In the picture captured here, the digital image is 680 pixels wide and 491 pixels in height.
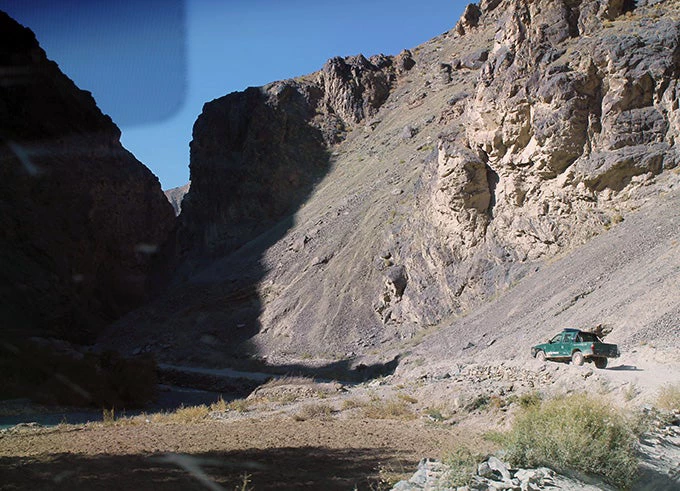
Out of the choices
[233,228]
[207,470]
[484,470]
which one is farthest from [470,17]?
[484,470]

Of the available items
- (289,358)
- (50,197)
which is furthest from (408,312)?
(50,197)

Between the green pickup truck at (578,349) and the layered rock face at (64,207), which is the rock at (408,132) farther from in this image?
the green pickup truck at (578,349)

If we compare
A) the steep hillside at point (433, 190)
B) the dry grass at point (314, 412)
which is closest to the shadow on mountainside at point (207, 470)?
the dry grass at point (314, 412)

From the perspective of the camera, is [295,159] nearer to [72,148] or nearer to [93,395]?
[72,148]

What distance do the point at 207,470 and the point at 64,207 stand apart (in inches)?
2261

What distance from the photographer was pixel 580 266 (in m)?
25.7

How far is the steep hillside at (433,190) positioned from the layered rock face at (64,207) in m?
6.99

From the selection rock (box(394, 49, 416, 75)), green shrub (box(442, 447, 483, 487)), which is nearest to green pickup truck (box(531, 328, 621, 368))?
green shrub (box(442, 447, 483, 487))

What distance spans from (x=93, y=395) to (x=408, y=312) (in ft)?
61.4

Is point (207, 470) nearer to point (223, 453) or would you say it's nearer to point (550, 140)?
point (223, 453)

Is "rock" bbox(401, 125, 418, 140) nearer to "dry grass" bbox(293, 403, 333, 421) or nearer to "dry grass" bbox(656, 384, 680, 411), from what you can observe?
"dry grass" bbox(293, 403, 333, 421)

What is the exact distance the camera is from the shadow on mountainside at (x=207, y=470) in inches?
338

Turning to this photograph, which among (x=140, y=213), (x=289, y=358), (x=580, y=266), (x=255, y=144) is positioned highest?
(x=255, y=144)

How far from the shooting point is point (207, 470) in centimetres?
971
